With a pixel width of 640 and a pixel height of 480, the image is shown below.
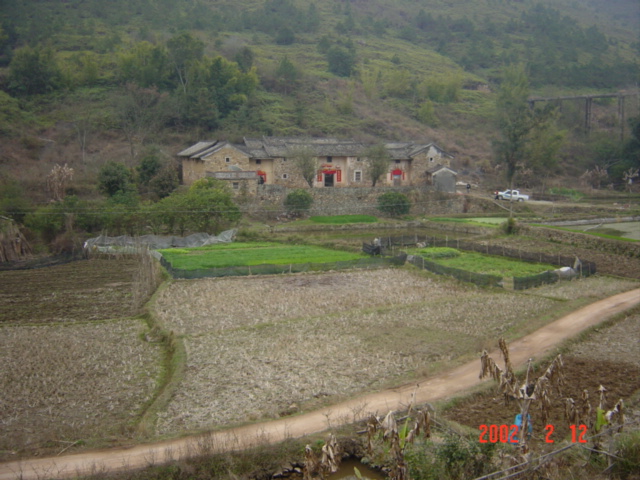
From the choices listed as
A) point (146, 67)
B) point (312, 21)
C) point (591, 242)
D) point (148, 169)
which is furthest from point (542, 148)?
point (312, 21)

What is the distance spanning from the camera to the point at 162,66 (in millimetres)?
64188

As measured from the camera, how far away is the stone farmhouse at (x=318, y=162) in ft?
157

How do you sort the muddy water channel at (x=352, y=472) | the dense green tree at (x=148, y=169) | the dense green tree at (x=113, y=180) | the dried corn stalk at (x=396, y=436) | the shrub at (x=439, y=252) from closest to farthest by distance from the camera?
the dried corn stalk at (x=396, y=436), the muddy water channel at (x=352, y=472), the shrub at (x=439, y=252), the dense green tree at (x=113, y=180), the dense green tree at (x=148, y=169)

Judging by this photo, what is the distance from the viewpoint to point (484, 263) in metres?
30.4

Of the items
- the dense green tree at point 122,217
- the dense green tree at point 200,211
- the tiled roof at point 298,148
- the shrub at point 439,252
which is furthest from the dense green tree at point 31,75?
the shrub at point 439,252

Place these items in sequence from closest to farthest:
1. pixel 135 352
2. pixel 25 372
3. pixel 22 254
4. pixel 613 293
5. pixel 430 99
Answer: pixel 25 372 → pixel 135 352 → pixel 613 293 → pixel 22 254 → pixel 430 99

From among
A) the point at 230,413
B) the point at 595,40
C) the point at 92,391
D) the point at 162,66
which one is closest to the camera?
the point at 230,413

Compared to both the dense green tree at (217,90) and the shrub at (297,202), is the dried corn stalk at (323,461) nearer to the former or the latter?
the shrub at (297,202)

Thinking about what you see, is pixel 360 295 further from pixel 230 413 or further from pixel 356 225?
pixel 356 225

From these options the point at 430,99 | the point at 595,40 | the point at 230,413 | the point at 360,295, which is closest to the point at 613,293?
the point at 360,295

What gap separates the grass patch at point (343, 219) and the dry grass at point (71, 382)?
24.1 metres

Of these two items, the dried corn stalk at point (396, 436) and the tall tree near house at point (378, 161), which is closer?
the dried corn stalk at point (396, 436)

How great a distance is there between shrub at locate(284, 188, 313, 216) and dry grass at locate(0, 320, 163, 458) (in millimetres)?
24821

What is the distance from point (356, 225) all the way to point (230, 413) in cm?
3053
